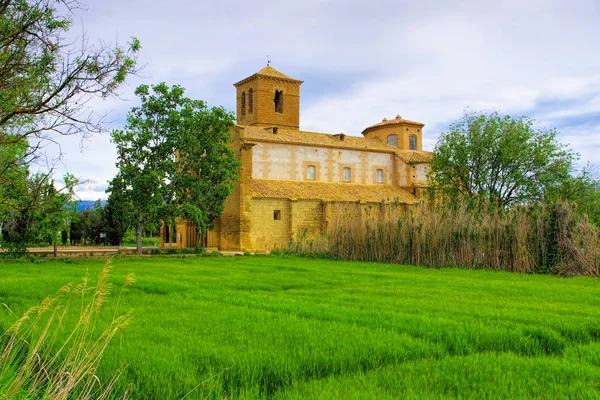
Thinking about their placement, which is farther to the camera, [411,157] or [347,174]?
[411,157]

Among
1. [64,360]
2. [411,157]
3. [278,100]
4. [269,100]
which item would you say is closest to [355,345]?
[64,360]

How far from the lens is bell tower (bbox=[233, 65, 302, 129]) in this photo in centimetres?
4253

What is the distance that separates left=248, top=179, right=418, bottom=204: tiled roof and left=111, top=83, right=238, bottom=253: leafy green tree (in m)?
5.98

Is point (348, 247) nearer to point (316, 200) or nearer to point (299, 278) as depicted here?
point (299, 278)

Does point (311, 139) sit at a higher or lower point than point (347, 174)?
higher

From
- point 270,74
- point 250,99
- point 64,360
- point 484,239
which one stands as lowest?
point 64,360

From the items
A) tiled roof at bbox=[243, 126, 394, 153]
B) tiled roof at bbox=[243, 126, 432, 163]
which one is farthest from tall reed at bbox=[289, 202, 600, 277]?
tiled roof at bbox=[243, 126, 394, 153]

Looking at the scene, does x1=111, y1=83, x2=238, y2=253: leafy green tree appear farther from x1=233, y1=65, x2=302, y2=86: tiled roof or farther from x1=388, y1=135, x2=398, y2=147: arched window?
x1=388, y1=135, x2=398, y2=147: arched window

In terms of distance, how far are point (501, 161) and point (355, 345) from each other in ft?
88.6

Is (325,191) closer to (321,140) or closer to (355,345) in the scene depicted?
(321,140)

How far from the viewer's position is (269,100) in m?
42.9

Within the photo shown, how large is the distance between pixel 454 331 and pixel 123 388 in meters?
3.43

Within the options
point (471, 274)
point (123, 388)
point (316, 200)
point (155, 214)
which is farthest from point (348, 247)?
point (123, 388)

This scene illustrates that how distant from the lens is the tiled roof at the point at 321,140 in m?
37.6
